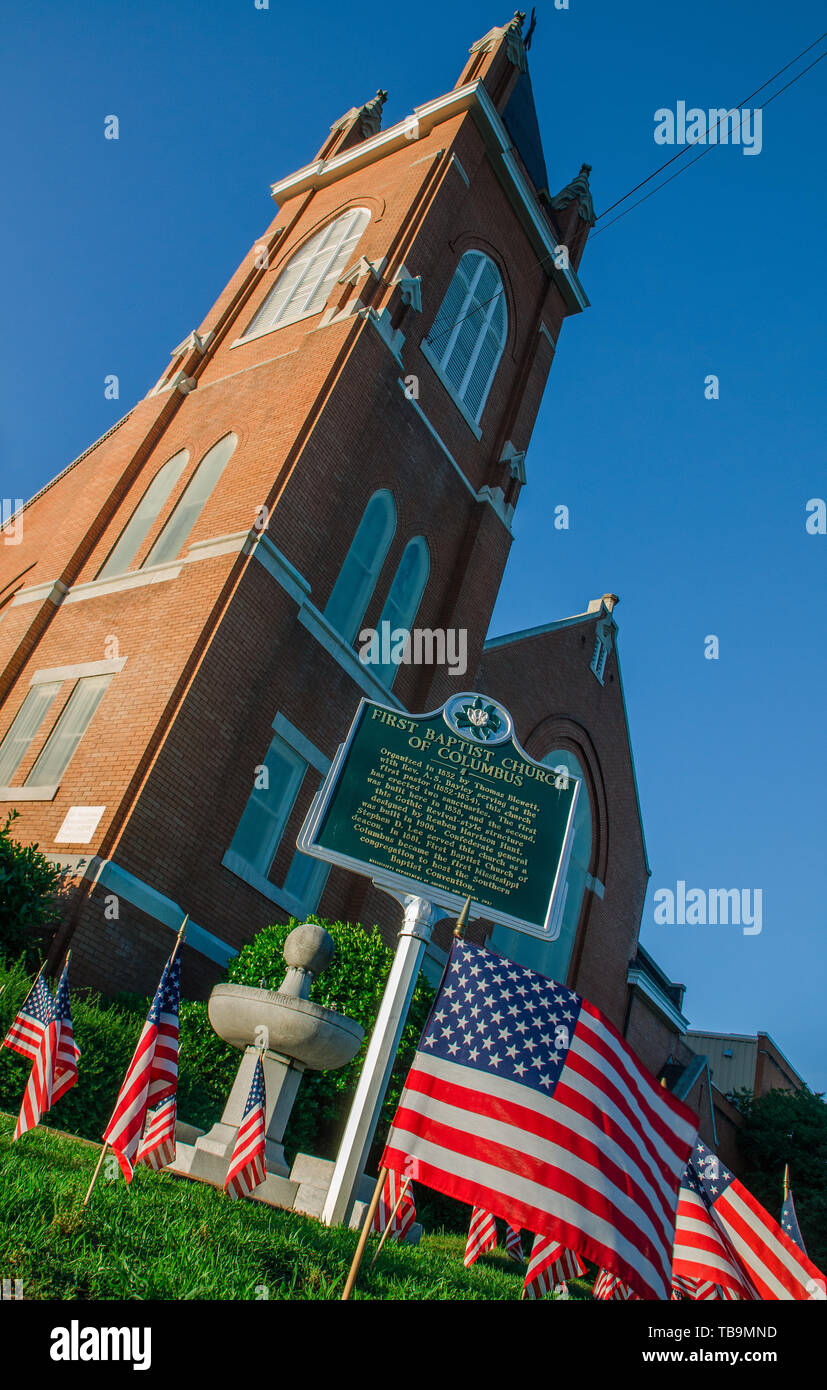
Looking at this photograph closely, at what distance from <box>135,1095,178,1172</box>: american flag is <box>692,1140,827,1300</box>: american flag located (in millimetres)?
4143

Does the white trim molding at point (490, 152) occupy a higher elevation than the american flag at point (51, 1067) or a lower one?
higher

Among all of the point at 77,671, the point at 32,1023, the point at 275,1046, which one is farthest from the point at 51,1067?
the point at 77,671

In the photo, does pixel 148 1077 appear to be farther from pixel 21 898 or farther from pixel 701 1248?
pixel 21 898

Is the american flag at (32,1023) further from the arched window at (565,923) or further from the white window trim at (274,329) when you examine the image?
the white window trim at (274,329)

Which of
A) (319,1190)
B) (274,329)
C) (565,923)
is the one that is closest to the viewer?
(319,1190)

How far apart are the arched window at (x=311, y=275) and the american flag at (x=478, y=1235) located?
1770cm

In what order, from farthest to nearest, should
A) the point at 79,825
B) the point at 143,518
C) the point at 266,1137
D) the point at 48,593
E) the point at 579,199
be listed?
the point at 579,199 < the point at 143,518 < the point at 48,593 < the point at 79,825 < the point at 266,1137

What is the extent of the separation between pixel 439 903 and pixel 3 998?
4.45 metres

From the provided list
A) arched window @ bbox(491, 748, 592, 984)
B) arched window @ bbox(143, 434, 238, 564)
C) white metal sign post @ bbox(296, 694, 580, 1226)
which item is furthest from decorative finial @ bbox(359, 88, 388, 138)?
white metal sign post @ bbox(296, 694, 580, 1226)

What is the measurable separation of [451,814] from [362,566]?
9156 mm

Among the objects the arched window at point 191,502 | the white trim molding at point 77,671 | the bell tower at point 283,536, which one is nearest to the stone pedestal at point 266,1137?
the bell tower at point 283,536

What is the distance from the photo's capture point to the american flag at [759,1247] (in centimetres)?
679

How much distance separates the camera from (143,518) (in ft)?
61.5
